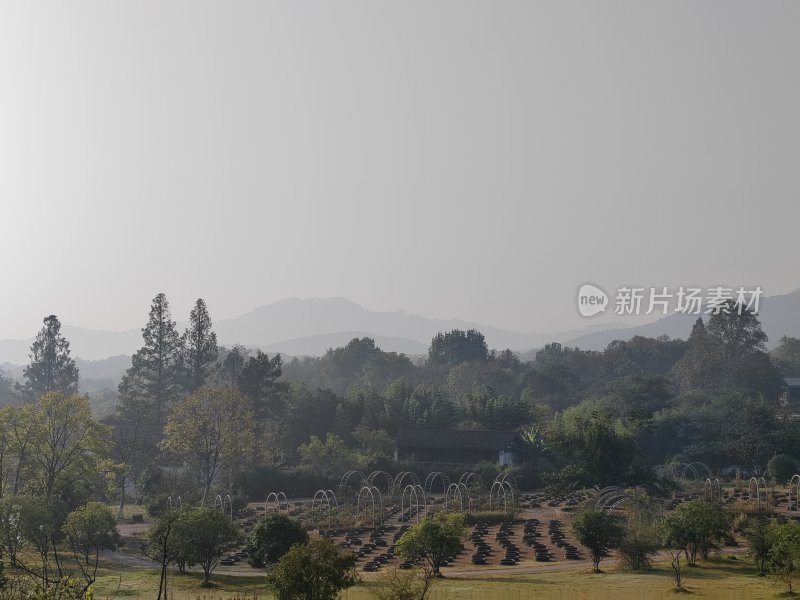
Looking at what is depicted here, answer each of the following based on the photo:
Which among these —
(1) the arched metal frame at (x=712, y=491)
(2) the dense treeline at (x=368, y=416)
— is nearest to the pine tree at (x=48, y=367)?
(2) the dense treeline at (x=368, y=416)

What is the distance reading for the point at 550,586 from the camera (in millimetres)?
23734

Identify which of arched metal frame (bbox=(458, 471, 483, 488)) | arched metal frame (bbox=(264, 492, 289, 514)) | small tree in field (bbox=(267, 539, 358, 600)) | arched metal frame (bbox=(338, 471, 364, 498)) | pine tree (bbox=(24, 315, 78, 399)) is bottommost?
arched metal frame (bbox=(264, 492, 289, 514))

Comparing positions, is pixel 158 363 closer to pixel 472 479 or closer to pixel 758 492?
pixel 472 479

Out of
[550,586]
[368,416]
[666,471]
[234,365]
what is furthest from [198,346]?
[550,586]

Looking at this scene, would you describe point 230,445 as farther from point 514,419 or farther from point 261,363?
point 514,419

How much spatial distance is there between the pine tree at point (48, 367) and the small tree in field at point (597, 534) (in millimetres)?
53648

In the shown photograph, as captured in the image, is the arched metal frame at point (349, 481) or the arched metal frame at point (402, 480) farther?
the arched metal frame at point (349, 481)

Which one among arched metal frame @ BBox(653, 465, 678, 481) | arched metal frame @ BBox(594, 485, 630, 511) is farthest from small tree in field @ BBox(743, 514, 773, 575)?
arched metal frame @ BBox(653, 465, 678, 481)

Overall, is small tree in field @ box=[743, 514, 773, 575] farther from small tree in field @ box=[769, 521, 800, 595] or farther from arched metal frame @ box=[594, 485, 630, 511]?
arched metal frame @ box=[594, 485, 630, 511]

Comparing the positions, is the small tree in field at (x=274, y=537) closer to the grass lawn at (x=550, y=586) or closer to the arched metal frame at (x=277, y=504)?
the grass lawn at (x=550, y=586)

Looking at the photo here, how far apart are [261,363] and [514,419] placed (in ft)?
68.0

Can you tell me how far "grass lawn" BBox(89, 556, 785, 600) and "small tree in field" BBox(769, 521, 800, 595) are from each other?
45cm

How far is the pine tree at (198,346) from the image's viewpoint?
64.6 metres

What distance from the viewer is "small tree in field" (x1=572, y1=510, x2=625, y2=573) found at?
26.5 metres
